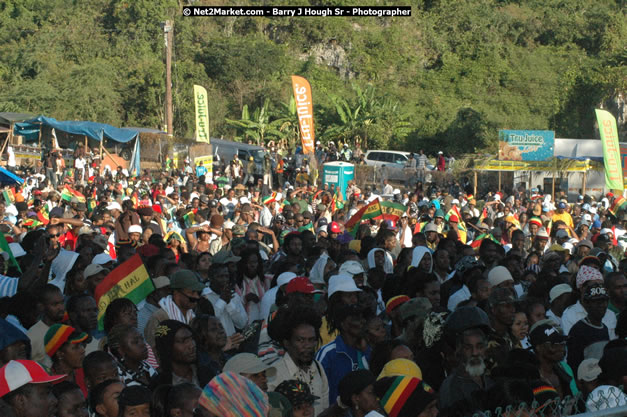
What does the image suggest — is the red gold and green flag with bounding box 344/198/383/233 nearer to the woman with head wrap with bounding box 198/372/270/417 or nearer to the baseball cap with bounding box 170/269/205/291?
the baseball cap with bounding box 170/269/205/291

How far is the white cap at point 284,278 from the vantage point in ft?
24.1

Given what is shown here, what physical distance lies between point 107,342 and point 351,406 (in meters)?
1.71

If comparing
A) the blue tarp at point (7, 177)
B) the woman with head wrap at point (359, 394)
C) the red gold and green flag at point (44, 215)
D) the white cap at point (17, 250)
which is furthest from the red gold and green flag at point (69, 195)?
the woman with head wrap at point (359, 394)

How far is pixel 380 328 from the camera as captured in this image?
563 cm

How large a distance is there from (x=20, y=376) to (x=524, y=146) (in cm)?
2156

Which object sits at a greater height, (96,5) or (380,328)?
(96,5)

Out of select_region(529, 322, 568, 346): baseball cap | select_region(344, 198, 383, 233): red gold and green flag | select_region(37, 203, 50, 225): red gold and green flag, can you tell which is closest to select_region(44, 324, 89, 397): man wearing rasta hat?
select_region(529, 322, 568, 346): baseball cap

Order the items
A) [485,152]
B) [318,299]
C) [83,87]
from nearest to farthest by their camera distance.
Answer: [318,299] → [485,152] → [83,87]

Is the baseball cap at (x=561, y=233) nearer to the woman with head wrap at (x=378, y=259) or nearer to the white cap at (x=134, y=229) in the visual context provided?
the woman with head wrap at (x=378, y=259)

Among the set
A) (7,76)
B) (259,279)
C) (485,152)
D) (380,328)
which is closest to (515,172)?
(485,152)

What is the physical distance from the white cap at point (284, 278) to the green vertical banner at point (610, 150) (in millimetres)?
10297

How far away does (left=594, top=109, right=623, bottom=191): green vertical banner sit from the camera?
639 inches

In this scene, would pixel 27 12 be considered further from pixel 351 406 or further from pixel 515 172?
pixel 351 406

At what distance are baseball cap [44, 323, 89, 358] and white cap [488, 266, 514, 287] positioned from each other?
3.65 metres
